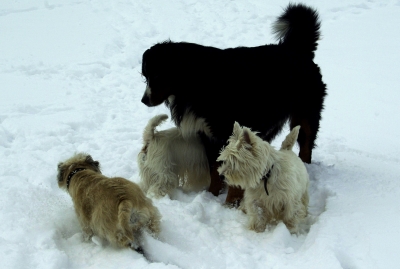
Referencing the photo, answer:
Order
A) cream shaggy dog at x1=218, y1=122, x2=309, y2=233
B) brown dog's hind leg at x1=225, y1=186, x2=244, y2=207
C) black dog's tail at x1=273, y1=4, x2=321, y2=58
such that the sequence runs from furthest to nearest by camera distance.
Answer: black dog's tail at x1=273, y1=4, x2=321, y2=58, brown dog's hind leg at x1=225, y1=186, x2=244, y2=207, cream shaggy dog at x1=218, y1=122, x2=309, y2=233

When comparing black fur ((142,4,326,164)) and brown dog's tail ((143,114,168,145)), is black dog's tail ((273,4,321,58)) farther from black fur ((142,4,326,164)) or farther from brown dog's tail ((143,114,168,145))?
brown dog's tail ((143,114,168,145))

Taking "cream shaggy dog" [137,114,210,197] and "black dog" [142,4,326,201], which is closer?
"black dog" [142,4,326,201]

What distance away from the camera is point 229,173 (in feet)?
11.7

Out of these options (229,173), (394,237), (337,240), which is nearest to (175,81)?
(229,173)

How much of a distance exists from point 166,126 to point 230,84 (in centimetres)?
268

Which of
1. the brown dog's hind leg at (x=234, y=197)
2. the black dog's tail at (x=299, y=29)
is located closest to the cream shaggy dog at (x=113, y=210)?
the brown dog's hind leg at (x=234, y=197)

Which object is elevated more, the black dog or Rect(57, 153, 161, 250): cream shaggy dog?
the black dog

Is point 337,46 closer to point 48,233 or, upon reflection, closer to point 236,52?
point 236,52

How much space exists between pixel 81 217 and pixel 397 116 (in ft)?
17.4

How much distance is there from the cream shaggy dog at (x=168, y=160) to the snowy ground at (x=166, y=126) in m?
0.23

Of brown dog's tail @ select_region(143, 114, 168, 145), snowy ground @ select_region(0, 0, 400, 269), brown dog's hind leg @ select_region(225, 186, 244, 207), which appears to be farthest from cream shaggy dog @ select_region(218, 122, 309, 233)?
brown dog's tail @ select_region(143, 114, 168, 145)

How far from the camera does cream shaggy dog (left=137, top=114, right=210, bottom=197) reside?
439 cm

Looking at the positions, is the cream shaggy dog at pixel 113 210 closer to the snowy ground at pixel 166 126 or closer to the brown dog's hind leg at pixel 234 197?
the snowy ground at pixel 166 126

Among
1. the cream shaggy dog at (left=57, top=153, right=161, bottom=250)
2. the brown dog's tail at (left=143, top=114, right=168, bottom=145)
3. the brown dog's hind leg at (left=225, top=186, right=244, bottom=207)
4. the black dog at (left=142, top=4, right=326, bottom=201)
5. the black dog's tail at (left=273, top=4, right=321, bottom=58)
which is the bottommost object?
the brown dog's hind leg at (left=225, top=186, right=244, bottom=207)
